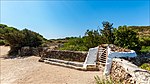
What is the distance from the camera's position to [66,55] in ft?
60.4

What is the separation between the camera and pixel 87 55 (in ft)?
53.9

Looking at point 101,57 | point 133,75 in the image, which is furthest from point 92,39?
point 133,75

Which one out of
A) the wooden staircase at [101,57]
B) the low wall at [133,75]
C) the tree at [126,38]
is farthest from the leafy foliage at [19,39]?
the low wall at [133,75]

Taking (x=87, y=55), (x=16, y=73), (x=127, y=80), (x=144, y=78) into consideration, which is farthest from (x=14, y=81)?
(x=144, y=78)

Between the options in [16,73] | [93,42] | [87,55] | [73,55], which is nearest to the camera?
[16,73]

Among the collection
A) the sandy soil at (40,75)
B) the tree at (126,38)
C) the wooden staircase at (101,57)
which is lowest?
the sandy soil at (40,75)

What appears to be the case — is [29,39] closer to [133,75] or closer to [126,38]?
[126,38]

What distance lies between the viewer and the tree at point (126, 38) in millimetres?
16984

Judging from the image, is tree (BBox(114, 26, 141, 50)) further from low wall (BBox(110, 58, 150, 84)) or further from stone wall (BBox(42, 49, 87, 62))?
low wall (BBox(110, 58, 150, 84))

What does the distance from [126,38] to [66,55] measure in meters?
4.55

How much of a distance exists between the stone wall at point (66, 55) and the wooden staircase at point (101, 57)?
2000mm

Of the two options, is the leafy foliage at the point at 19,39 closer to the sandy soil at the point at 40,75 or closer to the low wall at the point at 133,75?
the sandy soil at the point at 40,75

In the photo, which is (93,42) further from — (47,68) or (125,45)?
(47,68)

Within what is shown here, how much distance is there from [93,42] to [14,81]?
808 cm
